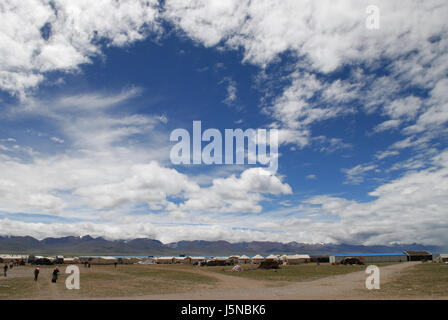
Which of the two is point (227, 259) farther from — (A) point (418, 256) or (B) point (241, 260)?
(A) point (418, 256)

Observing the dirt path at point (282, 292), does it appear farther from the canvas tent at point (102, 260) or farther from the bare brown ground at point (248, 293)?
the canvas tent at point (102, 260)

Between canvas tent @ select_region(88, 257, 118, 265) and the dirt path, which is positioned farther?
canvas tent @ select_region(88, 257, 118, 265)

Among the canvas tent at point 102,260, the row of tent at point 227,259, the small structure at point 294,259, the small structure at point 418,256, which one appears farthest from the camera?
the small structure at point 418,256

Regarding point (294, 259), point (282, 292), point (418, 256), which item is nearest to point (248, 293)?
point (282, 292)

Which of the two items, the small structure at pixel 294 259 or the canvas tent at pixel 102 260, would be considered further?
the canvas tent at pixel 102 260

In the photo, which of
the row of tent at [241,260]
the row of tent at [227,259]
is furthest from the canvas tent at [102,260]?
the row of tent at [241,260]

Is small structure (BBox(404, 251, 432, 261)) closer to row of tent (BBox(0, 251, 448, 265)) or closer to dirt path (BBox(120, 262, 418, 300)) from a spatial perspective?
row of tent (BBox(0, 251, 448, 265))

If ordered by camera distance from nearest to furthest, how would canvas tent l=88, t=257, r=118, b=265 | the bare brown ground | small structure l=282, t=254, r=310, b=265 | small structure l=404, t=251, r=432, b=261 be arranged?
the bare brown ground → small structure l=282, t=254, r=310, b=265 → canvas tent l=88, t=257, r=118, b=265 → small structure l=404, t=251, r=432, b=261

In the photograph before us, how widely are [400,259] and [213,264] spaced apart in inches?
3784

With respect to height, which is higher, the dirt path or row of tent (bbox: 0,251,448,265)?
the dirt path

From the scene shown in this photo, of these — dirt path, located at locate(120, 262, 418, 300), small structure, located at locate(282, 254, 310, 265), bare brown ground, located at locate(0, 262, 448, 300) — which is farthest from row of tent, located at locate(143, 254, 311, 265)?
dirt path, located at locate(120, 262, 418, 300)
